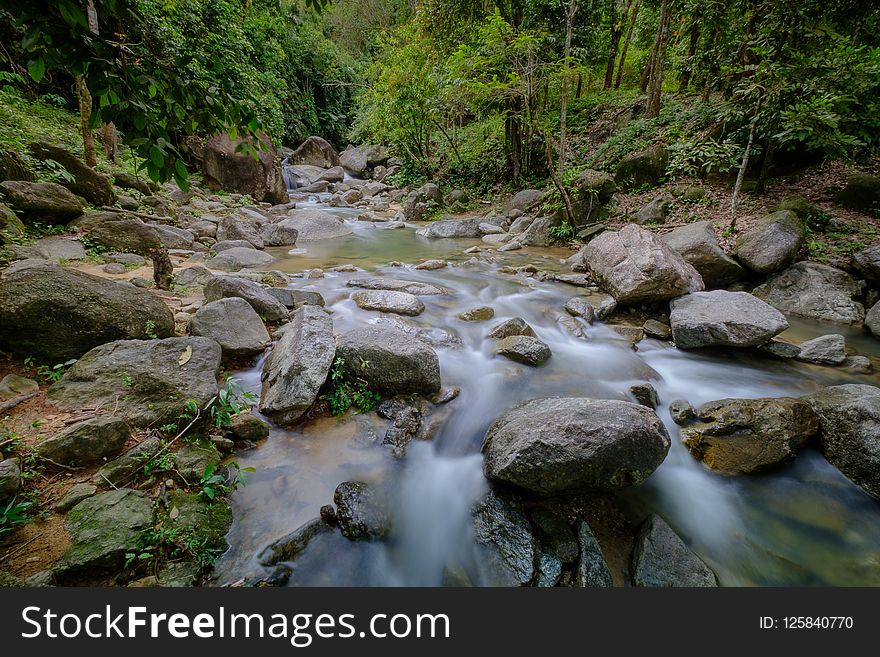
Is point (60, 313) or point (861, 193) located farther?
point (861, 193)

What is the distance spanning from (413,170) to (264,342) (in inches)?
641

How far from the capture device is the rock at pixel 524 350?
439 centimetres

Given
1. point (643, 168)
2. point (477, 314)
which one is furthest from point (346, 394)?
point (643, 168)

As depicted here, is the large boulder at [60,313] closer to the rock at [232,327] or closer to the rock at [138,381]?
the rock at [138,381]

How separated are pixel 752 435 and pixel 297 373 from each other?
3.91m

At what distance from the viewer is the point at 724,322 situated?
4.55 m

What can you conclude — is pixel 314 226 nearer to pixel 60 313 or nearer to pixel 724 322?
pixel 60 313

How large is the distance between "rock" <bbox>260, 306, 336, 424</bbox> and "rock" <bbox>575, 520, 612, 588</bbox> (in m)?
2.33

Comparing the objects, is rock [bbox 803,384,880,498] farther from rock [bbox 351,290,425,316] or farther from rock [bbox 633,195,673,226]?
rock [bbox 633,195,673,226]

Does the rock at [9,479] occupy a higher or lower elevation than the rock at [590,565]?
higher

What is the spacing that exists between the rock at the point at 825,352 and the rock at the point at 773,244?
1.77m

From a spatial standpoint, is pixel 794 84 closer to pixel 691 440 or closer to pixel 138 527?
pixel 691 440

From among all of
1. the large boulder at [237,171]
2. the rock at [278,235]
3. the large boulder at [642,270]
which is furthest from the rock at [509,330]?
the large boulder at [237,171]

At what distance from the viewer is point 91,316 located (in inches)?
122
